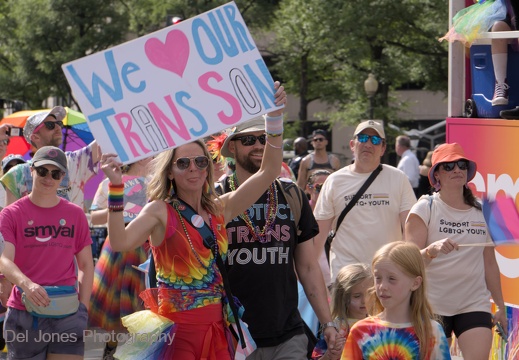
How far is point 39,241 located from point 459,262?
2.53 m

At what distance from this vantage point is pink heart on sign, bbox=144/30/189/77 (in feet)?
15.6

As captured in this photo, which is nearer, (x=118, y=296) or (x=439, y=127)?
(x=118, y=296)

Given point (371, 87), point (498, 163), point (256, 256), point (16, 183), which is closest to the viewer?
point (256, 256)

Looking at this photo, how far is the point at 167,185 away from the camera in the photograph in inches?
186

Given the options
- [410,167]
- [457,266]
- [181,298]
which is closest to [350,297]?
[457,266]

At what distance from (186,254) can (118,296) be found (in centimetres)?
409

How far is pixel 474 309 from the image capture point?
6.21 m

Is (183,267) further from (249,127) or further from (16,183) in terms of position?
(16,183)

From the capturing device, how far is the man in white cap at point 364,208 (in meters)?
7.24

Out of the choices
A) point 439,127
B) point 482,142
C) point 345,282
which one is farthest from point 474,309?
point 439,127

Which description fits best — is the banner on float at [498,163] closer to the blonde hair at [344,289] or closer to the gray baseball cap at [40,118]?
the blonde hair at [344,289]

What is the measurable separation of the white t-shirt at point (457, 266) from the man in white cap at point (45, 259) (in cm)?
215

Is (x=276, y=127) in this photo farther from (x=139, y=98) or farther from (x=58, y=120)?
(x=58, y=120)

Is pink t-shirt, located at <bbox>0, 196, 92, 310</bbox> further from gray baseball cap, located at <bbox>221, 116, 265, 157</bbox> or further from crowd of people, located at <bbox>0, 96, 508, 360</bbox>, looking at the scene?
gray baseball cap, located at <bbox>221, 116, 265, 157</bbox>
